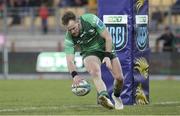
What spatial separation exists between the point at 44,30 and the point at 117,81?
19724 millimetres

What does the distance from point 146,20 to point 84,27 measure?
256cm

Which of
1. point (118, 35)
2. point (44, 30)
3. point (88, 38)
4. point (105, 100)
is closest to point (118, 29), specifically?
point (118, 35)

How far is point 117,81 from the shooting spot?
13.9 m

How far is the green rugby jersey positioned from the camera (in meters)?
13.2

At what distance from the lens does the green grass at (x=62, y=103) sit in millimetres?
13312

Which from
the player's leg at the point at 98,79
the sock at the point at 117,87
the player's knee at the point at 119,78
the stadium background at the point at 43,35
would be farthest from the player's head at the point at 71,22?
the stadium background at the point at 43,35

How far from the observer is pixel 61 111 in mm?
13594


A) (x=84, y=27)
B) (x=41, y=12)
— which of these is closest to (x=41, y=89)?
(x=84, y=27)

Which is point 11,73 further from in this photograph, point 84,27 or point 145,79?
point 84,27

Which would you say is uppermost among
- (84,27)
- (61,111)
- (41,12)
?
(41,12)

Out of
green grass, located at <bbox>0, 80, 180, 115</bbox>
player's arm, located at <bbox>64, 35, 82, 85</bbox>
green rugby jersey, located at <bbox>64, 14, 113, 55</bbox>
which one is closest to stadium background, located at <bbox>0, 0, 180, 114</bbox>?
green grass, located at <bbox>0, 80, 180, 115</bbox>

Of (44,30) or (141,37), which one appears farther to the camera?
(44,30)

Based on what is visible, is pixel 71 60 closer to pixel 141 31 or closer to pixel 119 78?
pixel 119 78

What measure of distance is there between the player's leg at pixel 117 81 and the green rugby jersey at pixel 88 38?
411mm
